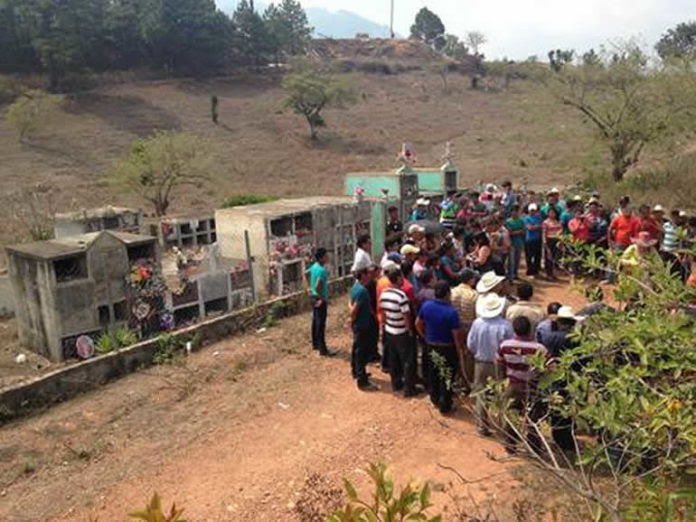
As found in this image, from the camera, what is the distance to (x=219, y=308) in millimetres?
12758

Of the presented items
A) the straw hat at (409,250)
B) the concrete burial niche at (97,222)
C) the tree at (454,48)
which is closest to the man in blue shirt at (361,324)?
the straw hat at (409,250)

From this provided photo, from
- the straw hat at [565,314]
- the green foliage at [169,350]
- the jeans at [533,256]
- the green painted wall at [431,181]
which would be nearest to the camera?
the straw hat at [565,314]

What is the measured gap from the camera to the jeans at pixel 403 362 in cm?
755

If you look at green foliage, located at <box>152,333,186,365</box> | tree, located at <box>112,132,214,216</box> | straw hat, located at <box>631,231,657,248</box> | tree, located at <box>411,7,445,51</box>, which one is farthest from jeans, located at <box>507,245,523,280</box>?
tree, located at <box>411,7,445,51</box>

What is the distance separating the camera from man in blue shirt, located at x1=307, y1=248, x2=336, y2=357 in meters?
8.94

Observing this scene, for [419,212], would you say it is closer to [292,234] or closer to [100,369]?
[292,234]

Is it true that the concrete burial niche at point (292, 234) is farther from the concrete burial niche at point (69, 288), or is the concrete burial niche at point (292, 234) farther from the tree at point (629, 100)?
the tree at point (629, 100)

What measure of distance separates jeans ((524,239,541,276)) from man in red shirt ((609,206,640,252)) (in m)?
1.56

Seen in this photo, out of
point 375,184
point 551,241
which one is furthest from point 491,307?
point 375,184

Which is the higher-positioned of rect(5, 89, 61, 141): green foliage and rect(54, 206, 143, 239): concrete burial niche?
rect(5, 89, 61, 141): green foliage

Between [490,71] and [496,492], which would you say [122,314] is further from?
[490,71]

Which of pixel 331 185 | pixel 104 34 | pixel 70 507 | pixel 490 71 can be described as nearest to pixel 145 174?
pixel 331 185

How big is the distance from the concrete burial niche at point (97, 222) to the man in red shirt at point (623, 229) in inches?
526

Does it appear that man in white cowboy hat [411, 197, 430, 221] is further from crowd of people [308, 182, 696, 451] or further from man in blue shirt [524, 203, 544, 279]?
man in blue shirt [524, 203, 544, 279]
